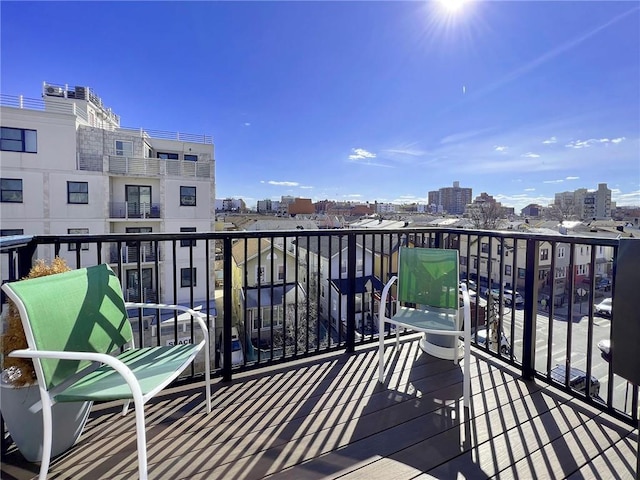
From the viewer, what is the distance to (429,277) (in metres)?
2.33

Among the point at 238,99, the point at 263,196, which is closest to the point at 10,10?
the point at 238,99

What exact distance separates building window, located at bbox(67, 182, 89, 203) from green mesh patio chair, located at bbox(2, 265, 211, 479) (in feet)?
46.9

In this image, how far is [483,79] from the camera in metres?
6.66

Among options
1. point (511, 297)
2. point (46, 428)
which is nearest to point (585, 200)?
point (511, 297)

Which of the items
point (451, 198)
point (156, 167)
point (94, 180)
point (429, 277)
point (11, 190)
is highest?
point (451, 198)

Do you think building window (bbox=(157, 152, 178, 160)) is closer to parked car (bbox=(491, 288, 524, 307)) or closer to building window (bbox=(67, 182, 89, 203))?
building window (bbox=(67, 182, 89, 203))

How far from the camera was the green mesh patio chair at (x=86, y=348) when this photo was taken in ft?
3.34

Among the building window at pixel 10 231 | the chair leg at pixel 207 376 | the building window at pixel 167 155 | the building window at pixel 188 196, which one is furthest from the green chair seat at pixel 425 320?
the building window at pixel 167 155

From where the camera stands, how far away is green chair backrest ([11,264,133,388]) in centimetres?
109

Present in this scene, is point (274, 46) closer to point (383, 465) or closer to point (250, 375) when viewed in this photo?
point (250, 375)

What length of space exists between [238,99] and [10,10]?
6.59 meters

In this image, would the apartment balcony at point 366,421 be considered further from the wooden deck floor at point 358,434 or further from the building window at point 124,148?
the building window at point 124,148

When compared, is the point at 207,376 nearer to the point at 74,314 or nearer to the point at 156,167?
the point at 74,314

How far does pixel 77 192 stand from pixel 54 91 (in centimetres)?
561
